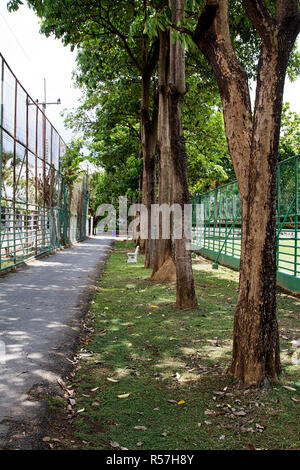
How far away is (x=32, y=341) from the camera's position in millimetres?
5668

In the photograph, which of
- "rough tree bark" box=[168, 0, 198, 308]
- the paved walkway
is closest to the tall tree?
"rough tree bark" box=[168, 0, 198, 308]

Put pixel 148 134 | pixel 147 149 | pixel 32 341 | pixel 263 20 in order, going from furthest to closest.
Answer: pixel 147 149, pixel 148 134, pixel 32 341, pixel 263 20

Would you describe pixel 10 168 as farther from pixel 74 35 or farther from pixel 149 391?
pixel 149 391

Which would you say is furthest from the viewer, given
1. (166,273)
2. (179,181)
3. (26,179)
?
(26,179)

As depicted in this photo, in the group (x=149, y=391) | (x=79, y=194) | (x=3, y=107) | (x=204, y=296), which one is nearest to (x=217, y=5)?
(x=149, y=391)

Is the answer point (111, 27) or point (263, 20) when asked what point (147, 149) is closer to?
point (111, 27)

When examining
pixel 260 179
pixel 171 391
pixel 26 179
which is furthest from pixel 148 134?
pixel 171 391

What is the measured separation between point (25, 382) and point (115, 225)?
5520 centimetres

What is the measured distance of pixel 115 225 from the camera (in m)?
59.2

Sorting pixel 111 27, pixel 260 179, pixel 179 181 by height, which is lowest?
pixel 260 179

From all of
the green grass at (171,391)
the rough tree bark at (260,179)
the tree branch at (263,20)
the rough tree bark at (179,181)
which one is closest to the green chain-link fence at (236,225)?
the green grass at (171,391)

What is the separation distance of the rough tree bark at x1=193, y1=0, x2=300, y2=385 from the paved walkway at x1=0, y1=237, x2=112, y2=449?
199cm

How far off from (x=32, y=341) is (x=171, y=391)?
2.21 meters

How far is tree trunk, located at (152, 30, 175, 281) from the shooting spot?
1153cm
